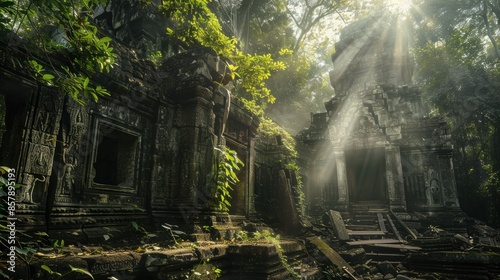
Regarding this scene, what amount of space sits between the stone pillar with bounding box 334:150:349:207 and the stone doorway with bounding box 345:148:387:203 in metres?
0.44

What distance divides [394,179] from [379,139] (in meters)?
1.77

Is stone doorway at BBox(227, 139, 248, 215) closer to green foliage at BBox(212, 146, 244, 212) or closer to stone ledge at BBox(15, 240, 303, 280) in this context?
green foliage at BBox(212, 146, 244, 212)

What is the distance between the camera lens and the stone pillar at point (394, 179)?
440 inches

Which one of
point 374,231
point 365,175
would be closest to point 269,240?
point 374,231

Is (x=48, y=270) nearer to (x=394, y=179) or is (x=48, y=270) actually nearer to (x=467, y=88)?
(x=394, y=179)

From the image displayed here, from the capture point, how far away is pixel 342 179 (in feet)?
41.5

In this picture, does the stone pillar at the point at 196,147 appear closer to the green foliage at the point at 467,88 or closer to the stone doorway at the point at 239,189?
the stone doorway at the point at 239,189

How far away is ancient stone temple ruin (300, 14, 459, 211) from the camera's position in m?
11.4

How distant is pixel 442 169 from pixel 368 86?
466cm

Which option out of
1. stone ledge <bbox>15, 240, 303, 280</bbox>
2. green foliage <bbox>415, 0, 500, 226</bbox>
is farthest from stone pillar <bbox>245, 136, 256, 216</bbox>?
green foliage <bbox>415, 0, 500, 226</bbox>

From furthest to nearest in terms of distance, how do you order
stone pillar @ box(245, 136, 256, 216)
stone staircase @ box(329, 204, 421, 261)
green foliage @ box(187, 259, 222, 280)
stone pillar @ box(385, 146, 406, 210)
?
stone pillar @ box(385, 146, 406, 210)
stone staircase @ box(329, 204, 421, 261)
stone pillar @ box(245, 136, 256, 216)
green foliage @ box(187, 259, 222, 280)

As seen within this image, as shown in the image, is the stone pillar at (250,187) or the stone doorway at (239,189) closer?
the stone doorway at (239,189)

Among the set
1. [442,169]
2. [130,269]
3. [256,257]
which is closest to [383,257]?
[256,257]

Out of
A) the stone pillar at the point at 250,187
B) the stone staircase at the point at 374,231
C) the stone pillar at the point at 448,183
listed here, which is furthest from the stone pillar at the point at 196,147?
the stone pillar at the point at 448,183
